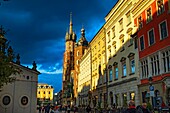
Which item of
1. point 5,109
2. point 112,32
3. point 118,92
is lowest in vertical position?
point 5,109

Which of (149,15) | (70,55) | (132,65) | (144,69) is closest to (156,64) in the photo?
(144,69)

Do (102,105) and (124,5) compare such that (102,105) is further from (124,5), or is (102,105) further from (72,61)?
(72,61)

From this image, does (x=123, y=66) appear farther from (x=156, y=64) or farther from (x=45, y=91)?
(x=45, y=91)

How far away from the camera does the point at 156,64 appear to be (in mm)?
25547

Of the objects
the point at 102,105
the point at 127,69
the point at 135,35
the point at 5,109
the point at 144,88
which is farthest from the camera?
the point at 102,105

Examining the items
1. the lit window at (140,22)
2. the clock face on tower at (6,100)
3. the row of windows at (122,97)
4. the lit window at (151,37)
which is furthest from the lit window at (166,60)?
the clock face on tower at (6,100)

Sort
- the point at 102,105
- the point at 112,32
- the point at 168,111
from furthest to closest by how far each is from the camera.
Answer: the point at 102,105 < the point at 112,32 < the point at 168,111

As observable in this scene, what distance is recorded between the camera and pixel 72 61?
5669 inches

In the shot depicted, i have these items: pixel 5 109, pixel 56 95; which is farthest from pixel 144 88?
pixel 56 95

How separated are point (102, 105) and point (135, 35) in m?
18.0

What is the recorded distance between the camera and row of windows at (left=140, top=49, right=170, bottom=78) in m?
23.7

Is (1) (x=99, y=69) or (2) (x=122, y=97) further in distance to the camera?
(1) (x=99, y=69)

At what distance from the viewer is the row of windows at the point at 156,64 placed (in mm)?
23695

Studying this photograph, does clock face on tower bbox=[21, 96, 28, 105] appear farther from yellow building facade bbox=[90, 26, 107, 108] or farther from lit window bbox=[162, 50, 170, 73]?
lit window bbox=[162, 50, 170, 73]
